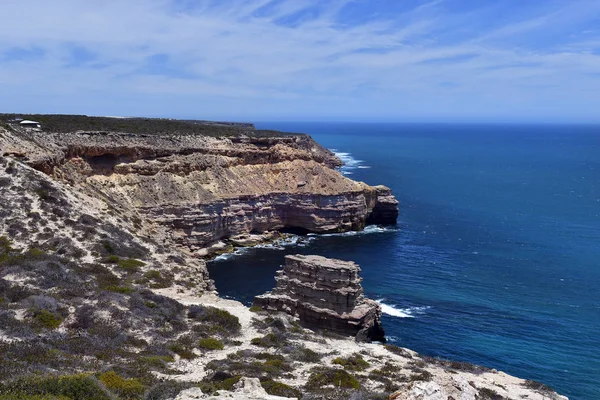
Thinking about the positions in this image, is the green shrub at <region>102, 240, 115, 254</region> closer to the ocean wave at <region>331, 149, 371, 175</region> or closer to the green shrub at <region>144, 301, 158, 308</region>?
the green shrub at <region>144, 301, 158, 308</region>

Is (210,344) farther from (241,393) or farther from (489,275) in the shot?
(489,275)

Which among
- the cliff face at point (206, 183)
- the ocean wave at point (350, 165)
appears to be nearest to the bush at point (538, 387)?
the cliff face at point (206, 183)

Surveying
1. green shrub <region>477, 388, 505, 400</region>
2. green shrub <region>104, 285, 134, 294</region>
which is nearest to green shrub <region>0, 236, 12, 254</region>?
green shrub <region>104, 285, 134, 294</region>

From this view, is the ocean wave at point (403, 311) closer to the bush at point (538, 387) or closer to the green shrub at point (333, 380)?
the bush at point (538, 387)

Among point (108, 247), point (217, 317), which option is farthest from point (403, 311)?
point (108, 247)

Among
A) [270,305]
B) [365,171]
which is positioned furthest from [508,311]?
[365,171]
